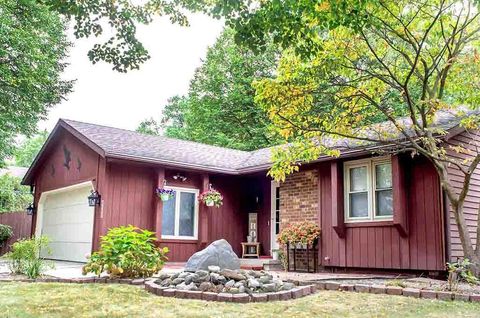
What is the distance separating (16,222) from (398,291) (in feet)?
50.3

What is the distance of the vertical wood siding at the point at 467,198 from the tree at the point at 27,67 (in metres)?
12.1

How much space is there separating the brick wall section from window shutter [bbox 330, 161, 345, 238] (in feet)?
2.45

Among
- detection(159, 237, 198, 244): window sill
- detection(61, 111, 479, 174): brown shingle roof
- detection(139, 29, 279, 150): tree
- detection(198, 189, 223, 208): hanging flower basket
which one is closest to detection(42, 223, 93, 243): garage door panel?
detection(159, 237, 198, 244): window sill

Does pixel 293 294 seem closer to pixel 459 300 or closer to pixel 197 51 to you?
pixel 459 300

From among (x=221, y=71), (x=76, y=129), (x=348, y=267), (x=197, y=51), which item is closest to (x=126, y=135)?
(x=76, y=129)

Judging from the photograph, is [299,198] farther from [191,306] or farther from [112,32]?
[112,32]

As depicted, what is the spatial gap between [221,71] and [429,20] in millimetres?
18899

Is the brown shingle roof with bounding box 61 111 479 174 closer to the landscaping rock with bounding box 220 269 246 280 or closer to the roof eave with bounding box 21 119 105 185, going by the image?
the roof eave with bounding box 21 119 105 185

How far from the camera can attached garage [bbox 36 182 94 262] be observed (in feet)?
38.4

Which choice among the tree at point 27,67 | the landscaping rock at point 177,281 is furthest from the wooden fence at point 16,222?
the landscaping rock at point 177,281

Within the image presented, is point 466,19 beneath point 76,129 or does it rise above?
above

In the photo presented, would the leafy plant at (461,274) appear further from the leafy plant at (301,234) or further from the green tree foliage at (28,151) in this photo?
the green tree foliage at (28,151)

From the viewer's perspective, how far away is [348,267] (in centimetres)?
977

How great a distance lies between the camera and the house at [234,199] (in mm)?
8820
